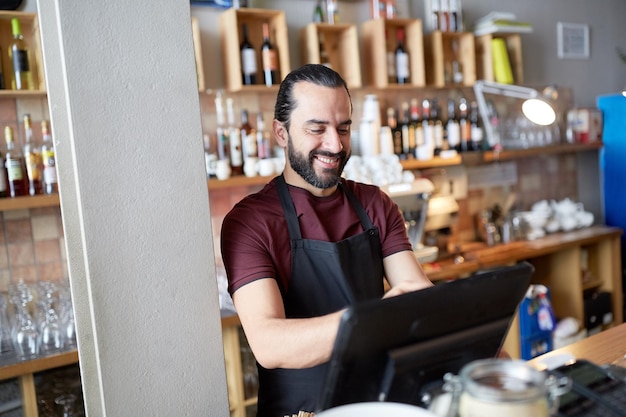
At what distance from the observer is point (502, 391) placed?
0.80 m

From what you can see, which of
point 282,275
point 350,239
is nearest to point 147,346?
point 282,275

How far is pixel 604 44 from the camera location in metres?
5.37

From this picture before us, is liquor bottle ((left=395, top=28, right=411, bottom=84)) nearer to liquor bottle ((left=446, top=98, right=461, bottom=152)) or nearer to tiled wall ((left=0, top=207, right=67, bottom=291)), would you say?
liquor bottle ((left=446, top=98, right=461, bottom=152))

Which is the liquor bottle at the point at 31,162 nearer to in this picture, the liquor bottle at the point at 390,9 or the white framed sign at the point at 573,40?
the liquor bottle at the point at 390,9

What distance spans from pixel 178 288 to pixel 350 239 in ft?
2.06

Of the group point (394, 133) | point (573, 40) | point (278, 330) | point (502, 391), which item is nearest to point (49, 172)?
point (278, 330)

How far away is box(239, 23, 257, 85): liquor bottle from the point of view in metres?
3.41

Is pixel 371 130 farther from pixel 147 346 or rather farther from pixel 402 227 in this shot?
pixel 147 346

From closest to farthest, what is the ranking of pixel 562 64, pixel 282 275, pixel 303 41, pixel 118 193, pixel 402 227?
1. pixel 118 193
2. pixel 282 275
3. pixel 402 227
4. pixel 303 41
5. pixel 562 64

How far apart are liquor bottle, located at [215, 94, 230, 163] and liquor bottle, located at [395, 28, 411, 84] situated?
1.26 metres

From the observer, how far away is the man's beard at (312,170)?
5.69 feet

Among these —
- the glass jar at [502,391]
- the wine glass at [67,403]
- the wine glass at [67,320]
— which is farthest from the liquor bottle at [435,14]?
the glass jar at [502,391]

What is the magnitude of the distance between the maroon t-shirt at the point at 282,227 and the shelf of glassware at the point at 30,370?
55.2 inches

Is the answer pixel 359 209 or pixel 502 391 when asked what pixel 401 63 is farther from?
pixel 502 391
